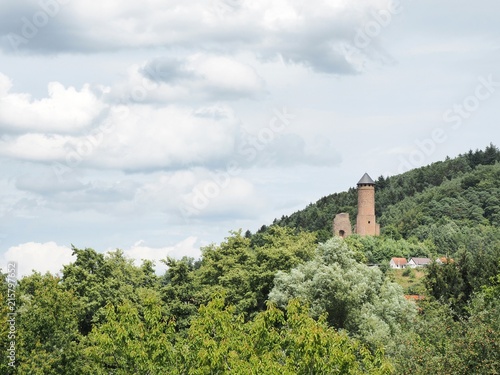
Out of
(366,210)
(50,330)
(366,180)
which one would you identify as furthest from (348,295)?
(366,180)

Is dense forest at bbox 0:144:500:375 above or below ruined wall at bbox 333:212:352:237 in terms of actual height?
below

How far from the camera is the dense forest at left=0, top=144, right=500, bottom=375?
31891 millimetres

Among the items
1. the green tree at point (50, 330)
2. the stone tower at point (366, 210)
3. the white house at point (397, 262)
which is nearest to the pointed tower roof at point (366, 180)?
the stone tower at point (366, 210)

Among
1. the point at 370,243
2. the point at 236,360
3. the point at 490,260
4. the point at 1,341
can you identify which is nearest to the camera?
the point at 236,360

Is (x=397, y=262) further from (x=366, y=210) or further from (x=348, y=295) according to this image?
(x=348, y=295)

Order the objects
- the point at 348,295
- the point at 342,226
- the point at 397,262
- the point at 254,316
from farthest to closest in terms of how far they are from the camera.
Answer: the point at 342,226 → the point at 397,262 → the point at 254,316 → the point at 348,295

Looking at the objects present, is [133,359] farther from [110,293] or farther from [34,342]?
[110,293]

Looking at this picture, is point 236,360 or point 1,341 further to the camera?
point 1,341

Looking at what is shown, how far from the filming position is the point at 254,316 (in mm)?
55531

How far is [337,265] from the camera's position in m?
49.7

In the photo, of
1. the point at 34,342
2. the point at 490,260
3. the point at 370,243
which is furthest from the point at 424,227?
the point at 34,342

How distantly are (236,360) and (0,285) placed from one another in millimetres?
22716

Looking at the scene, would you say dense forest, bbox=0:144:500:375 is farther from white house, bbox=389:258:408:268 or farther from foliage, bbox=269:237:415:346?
white house, bbox=389:258:408:268

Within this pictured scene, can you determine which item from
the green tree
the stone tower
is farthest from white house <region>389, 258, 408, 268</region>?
the green tree
